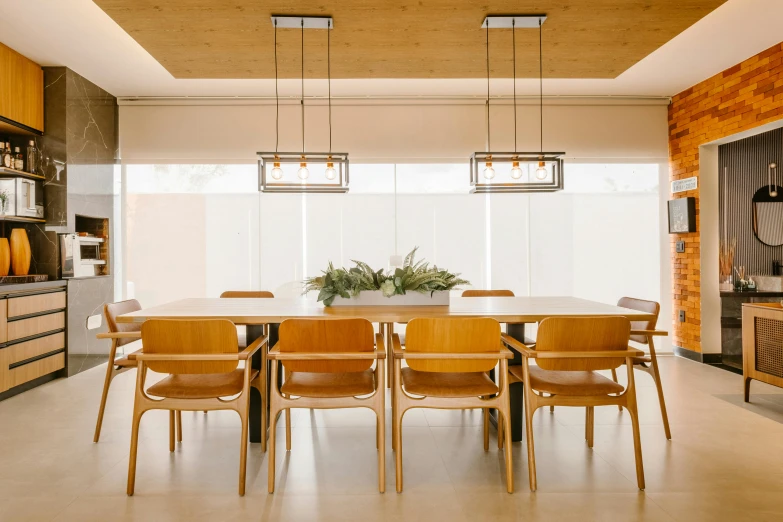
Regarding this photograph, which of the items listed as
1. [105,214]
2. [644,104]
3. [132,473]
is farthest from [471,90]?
[132,473]

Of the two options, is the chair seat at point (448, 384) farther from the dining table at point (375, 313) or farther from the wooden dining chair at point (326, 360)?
the dining table at point (375, 313)

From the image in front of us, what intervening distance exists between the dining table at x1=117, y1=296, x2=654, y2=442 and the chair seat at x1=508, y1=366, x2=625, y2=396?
30cm

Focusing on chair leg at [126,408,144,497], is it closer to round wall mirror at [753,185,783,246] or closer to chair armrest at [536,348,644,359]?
chair armrest at [536,348,644,359]

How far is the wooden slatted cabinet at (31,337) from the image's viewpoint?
388 centimetres

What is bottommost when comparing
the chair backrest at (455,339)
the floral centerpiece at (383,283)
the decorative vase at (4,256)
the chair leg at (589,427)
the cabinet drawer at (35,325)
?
the chair leg at (589,427)

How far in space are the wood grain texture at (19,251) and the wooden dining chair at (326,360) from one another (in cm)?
354

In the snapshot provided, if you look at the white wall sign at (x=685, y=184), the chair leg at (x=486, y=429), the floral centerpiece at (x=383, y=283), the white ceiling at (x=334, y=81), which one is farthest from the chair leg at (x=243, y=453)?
the white wall sign at (x=685, y=184)

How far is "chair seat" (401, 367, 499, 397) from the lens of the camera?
2.35 metres

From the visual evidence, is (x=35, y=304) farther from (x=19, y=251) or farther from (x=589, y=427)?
(x=589, y=427)

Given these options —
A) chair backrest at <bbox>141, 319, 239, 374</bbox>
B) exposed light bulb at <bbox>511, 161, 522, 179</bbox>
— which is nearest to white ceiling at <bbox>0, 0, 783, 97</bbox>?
exposed light bulb at <bbox>511, 161, 522, 179</bbox>

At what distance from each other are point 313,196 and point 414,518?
13.8ft

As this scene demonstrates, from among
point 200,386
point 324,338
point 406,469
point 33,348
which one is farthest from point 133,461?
point 33,348

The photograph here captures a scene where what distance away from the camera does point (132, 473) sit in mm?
2330

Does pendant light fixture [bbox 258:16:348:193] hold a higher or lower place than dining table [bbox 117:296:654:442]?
higher
